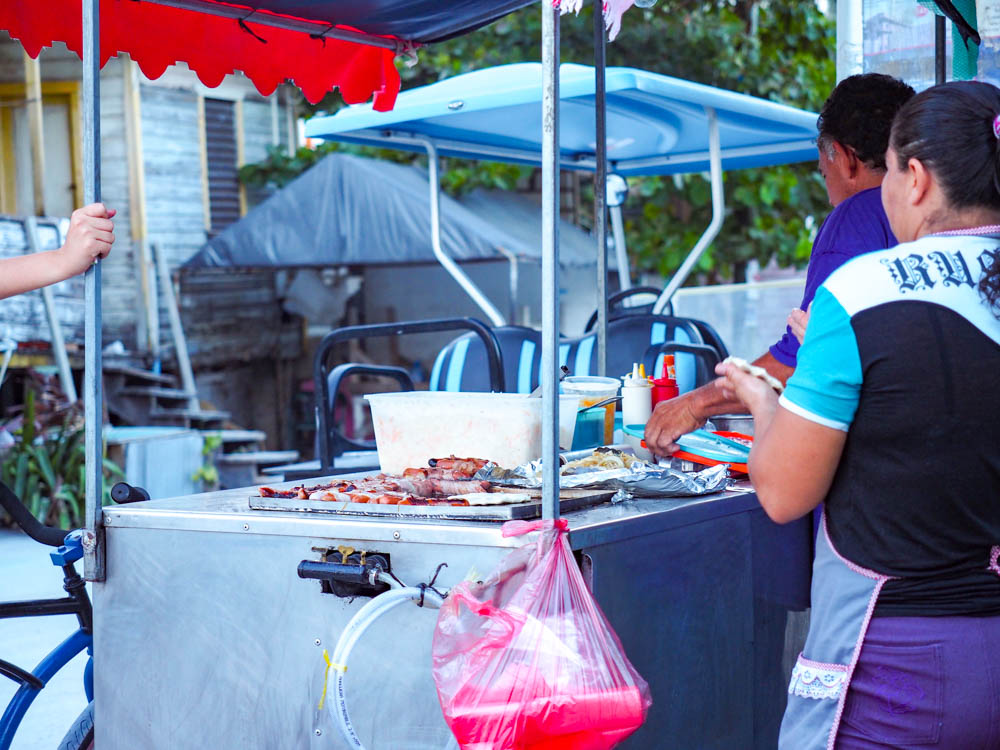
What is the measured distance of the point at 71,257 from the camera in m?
2.29

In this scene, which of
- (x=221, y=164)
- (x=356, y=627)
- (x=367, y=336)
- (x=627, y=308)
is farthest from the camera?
(x=221, y=164)

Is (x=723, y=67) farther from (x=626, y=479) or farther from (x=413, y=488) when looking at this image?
(x=413, y=488)

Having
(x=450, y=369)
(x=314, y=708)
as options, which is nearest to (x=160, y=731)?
(x=314, y=708)

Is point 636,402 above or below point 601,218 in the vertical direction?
below

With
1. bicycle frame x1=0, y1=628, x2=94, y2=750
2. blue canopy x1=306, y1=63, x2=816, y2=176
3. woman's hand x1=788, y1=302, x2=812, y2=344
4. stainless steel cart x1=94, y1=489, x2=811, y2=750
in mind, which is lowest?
bicycle frame x1=0, y1=628, x2=94, y2=750

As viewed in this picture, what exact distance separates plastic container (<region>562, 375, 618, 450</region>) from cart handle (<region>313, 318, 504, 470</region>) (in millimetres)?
1400

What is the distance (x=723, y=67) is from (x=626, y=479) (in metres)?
9.00

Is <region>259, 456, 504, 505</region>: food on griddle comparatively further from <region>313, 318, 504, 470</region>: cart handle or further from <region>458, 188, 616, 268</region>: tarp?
<region>458, 188, 616, 268</region>: tarp

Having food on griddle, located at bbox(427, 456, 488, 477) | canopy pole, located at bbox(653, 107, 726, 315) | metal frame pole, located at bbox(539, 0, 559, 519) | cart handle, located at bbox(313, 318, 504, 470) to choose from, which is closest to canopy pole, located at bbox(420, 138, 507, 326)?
canopy pole, located at bbox(653, 107, 726, 315)

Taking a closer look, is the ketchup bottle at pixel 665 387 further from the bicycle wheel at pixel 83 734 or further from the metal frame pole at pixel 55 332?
the metal frame pole at pixel 55 332

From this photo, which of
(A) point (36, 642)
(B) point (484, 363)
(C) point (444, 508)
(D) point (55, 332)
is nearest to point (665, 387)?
(C) point (444, 508)

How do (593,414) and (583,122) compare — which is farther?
(583,122)

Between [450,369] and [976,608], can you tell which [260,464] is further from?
[976,608]

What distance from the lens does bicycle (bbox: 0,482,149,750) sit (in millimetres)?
2619
